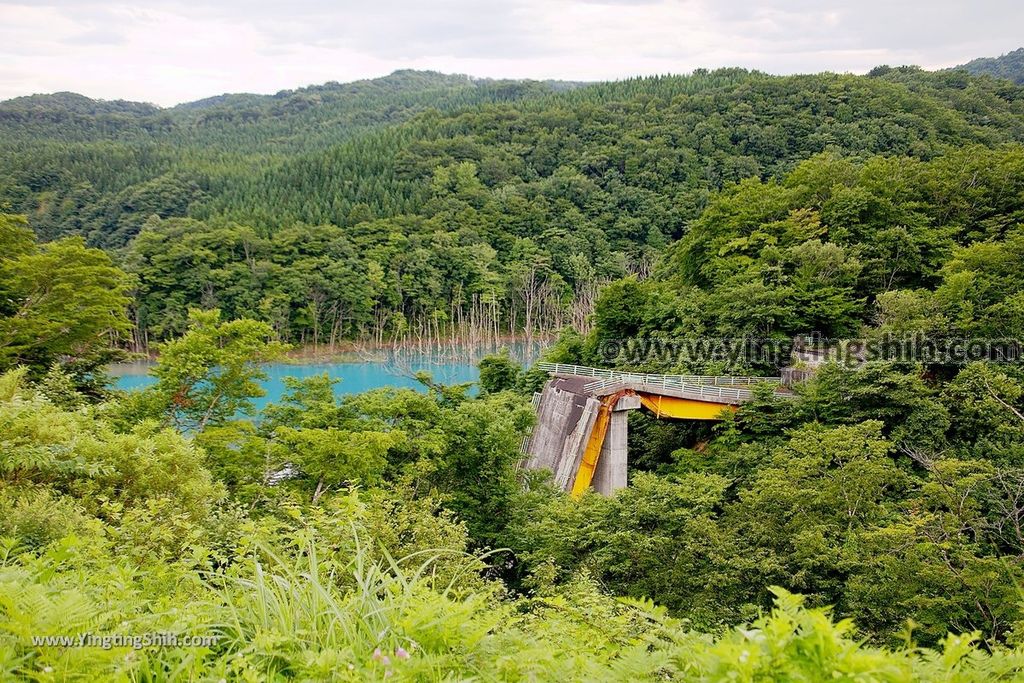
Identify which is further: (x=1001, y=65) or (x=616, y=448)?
(x=1001, y=65)

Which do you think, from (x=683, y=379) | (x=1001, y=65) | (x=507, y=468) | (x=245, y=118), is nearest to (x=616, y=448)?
(x=683, y=379)

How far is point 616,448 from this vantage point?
14742mm

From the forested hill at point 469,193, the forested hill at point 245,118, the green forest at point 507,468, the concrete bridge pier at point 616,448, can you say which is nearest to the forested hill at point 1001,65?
the forested hill at point 469,193

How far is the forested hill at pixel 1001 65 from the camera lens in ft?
360

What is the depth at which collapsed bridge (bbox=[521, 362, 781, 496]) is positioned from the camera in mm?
14508

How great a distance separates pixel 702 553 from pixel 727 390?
20.7ft

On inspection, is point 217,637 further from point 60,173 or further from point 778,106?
point 60,173

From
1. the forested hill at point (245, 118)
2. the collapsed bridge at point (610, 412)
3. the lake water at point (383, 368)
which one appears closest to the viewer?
the collapsed bridge at point (610, 412)

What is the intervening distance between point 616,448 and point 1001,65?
141 meters

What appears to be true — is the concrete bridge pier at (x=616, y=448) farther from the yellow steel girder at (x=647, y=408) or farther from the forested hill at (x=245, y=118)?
the forested hill at (x=245, y=118)

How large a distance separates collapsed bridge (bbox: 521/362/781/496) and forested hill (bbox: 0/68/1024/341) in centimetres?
2189

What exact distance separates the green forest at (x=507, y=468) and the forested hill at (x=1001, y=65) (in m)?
109

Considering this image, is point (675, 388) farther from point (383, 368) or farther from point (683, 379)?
point (383, 368)

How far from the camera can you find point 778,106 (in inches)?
2172
